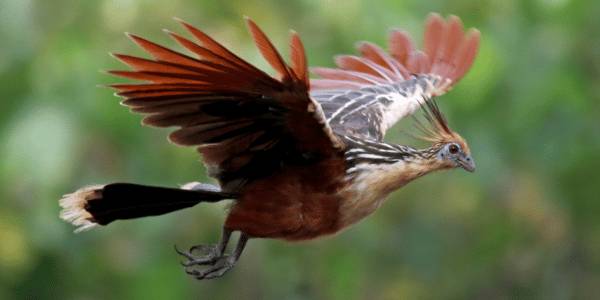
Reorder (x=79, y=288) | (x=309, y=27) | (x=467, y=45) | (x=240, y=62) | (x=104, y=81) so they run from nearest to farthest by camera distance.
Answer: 1. (x=240, y=62)
2. (x=467, y=45)
3. (x=104, y=81)
4. (x=309, y=27)
5. (x=79, y=288)

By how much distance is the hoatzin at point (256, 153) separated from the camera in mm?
6141

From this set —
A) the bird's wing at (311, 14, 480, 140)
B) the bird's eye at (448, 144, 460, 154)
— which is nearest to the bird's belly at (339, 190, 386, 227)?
the bird's eye at (448, 144, 460, 154)

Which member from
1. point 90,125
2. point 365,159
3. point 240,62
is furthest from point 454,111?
point 240,62

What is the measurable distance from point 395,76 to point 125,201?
7.30ft

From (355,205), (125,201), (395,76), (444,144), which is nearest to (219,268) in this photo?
(125,201)

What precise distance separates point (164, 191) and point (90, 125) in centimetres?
368

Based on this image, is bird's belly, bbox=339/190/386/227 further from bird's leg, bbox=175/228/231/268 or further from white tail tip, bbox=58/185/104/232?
white tail tip, bbox=58/185/104/232

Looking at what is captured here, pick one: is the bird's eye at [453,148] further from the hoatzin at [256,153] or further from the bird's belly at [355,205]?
the bird's belly at [355,205]

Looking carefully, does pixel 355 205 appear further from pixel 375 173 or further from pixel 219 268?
pixel 219 268

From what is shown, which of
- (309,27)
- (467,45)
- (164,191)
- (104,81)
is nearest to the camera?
(164,191)

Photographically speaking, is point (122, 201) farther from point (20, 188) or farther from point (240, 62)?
point (20, 188)

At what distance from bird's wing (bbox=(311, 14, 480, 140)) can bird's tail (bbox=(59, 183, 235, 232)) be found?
1.15 meters

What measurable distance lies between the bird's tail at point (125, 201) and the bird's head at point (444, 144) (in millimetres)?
942

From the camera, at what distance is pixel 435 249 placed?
12.5 m
